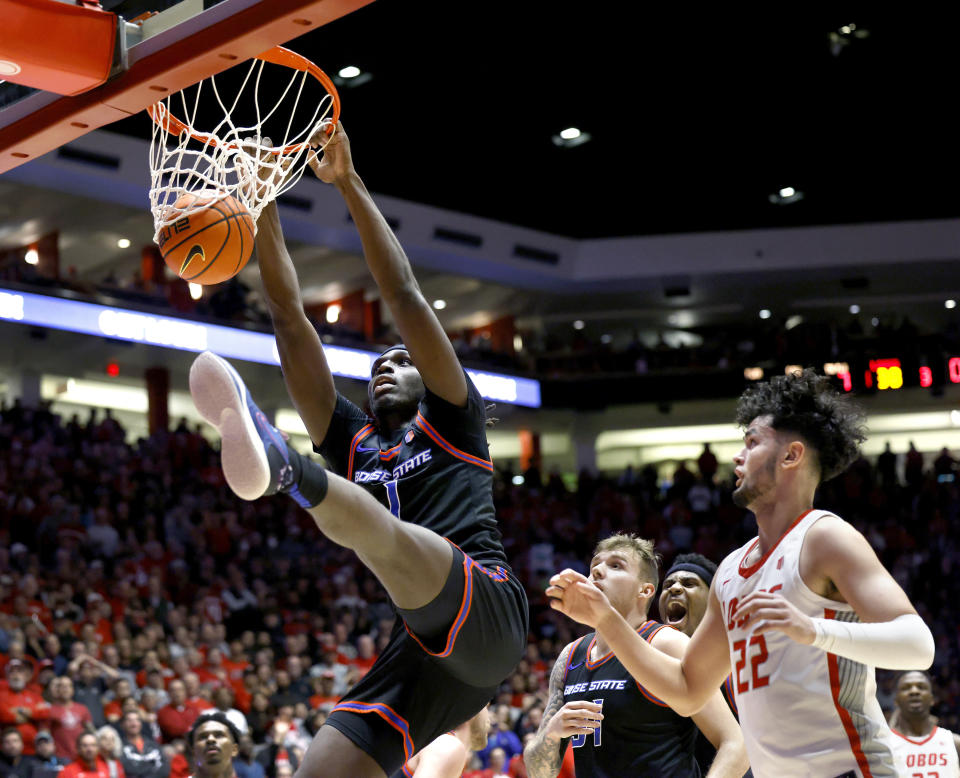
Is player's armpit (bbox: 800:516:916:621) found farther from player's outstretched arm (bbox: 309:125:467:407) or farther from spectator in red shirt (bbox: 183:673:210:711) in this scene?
spectator in red shirt (bbox: 183:673:210:711)

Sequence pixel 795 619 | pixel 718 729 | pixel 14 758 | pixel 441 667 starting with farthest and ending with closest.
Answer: pixel 14 758 < pixel 718 729 < pixel 441 667 < pixel 795 619

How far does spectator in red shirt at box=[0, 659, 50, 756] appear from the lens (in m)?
8.75

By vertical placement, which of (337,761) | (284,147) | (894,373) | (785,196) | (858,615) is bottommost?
(337,761)

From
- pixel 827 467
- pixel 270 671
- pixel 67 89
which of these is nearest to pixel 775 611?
pixel 827 467

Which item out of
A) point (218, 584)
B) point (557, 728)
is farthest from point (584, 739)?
point (218, 584)

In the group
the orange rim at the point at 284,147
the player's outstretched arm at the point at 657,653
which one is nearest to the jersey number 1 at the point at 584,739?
the player's outstretched arm at the point at 657,653

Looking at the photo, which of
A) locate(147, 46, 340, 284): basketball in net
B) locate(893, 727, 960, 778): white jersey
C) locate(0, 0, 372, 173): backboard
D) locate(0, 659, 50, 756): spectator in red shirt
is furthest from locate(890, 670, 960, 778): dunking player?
locate(0, 659, 50, 756): spectator in red shirt

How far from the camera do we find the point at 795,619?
9.35 ft

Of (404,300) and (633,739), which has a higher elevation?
(404,300)

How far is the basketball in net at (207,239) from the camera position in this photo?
4.13 metres

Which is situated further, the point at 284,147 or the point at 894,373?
the point at 894,373

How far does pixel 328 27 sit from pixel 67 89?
1153 cm

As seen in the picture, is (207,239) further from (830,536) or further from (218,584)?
(218,584)

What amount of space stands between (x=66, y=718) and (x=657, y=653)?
252 inches
